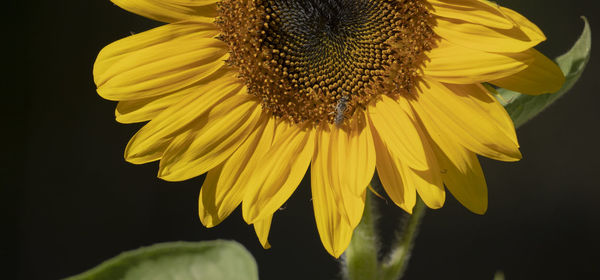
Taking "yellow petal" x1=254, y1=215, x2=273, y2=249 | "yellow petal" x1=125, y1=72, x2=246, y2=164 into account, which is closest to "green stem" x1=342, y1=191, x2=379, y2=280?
"yellow petal" x1=254, y1=215, x2=273, y2=249

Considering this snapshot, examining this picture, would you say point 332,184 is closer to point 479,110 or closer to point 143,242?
point 479,110

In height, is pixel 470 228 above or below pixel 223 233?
below

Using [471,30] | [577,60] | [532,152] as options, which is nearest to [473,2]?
[471,30]

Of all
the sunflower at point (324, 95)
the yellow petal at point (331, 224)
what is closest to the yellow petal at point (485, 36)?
the sunflower at point (324, 95)

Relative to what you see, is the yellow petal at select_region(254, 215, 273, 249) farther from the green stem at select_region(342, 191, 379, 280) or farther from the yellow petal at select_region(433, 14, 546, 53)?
the yellow petal at select_region(433, 14, 546, 53)

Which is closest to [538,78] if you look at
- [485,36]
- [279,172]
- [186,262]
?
[485,36]

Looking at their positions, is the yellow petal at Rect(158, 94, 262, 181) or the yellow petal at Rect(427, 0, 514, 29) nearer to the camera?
the yellow petal at Rect(427, 0, 514, 29)
